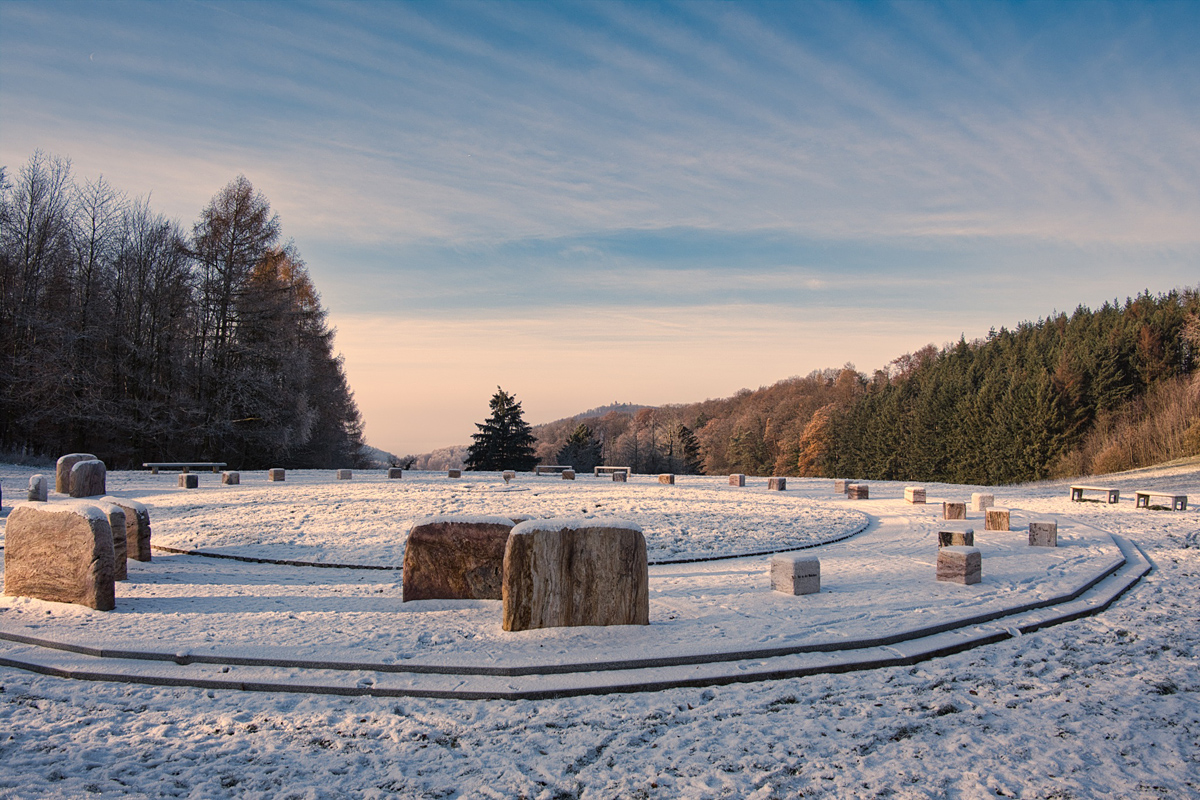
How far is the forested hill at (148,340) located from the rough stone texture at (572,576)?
32.0 m

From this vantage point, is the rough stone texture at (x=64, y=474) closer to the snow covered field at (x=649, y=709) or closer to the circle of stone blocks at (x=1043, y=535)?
the snow covered field at (x=649, y=709)

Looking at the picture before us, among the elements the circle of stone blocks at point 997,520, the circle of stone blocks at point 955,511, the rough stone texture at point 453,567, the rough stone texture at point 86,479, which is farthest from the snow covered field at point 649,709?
the rough stone texture at point 86,479

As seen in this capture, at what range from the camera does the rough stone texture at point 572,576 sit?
6832 mm

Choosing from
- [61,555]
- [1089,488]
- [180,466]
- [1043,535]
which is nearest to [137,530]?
[61,555]

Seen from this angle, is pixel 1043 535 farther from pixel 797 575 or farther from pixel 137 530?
pixel 137 530

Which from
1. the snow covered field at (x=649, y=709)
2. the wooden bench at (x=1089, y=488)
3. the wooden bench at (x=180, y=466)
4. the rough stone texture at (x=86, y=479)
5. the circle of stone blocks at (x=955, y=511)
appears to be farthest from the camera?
the wooden bench at (x=180, y=466)

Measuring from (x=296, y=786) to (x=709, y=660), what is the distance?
348 cm

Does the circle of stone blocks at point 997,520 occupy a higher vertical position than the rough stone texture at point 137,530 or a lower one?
lower

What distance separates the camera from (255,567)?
11.0 metres

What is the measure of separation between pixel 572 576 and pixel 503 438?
1609 inches

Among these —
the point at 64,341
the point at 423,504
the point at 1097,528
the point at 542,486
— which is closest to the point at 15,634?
the point at 423,504

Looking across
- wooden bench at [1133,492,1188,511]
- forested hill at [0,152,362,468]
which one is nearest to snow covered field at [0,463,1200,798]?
wooden bench at [1133,492,1188,511]

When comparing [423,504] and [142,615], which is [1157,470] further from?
[142,615]

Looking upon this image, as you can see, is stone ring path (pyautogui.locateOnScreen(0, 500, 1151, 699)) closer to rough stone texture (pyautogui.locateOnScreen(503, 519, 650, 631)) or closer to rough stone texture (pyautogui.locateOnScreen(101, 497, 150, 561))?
rough stone texture (pyautogui.locateOnScreen(503, 519, 650, 631))
